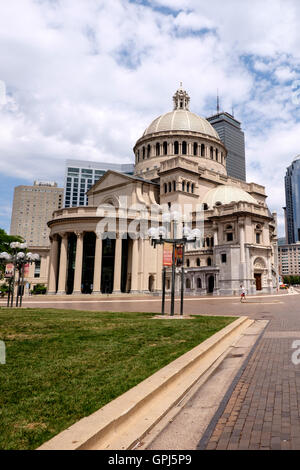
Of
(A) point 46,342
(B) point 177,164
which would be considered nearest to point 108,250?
(B) point 177,164

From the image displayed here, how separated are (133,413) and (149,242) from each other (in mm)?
49376

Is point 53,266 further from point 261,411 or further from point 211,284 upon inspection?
point 261,411

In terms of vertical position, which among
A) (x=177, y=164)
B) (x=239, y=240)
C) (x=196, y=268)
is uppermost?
(x=177, y=164)

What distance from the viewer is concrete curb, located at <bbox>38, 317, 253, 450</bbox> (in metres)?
3.86

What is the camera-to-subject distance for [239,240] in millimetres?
55219

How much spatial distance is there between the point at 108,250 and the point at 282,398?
171 feet

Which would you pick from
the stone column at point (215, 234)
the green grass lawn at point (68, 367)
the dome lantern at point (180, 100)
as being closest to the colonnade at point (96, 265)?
the stone column at point (215, 234)

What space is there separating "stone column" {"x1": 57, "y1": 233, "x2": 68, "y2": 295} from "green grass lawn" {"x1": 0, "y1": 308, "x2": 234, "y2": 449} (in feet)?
128

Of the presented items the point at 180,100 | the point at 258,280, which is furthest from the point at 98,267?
the point at 180,100

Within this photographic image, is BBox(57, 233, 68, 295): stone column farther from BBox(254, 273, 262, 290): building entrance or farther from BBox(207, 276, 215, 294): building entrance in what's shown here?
BBox(254, 273, 262, 290): building entrance

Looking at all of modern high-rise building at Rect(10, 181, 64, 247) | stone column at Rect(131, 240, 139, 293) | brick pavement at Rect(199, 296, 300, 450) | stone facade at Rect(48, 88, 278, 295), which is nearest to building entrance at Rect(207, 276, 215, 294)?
stone facade at Rect(48, 88, 278, 295)

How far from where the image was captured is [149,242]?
54219 mm

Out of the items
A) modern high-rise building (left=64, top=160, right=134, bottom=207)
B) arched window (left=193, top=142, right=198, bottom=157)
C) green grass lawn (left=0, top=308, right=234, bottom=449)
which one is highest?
modern high-rise building (left=64, top=160, right=134, bottom=207)
